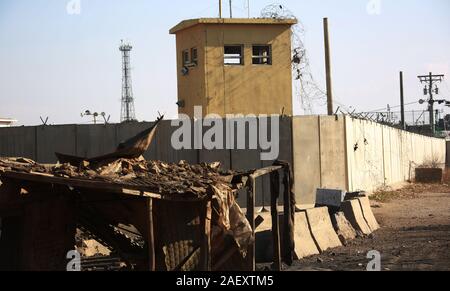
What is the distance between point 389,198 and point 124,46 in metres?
42.8

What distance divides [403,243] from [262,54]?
1559 centimetres

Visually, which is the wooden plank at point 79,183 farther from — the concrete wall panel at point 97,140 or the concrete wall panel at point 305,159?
the concrete wall panel at point 97,140

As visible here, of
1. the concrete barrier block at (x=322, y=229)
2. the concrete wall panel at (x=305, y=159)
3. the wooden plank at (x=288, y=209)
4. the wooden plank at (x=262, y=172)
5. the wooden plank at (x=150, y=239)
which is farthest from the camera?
the concrete wall panel at (x=305, y=159)

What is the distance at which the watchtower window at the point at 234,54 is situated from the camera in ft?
88.3

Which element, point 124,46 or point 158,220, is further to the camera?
point 124,46

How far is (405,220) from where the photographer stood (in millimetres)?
16969

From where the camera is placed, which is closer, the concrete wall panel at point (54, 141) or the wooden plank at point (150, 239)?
the wooden plank at point (150, 239)

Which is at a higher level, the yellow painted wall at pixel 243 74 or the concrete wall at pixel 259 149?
the yellow painted wall at pixel 243 74

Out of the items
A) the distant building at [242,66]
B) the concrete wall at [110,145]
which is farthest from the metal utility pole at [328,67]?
the concrete wall at [110,145]

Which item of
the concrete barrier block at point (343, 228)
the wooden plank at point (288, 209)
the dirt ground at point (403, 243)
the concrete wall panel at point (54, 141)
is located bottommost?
the dirt ground at point (403, 243)

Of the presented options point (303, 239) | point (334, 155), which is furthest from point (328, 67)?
point (303, 239)

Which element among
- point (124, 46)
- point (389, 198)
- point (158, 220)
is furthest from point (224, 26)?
point (124, 46)

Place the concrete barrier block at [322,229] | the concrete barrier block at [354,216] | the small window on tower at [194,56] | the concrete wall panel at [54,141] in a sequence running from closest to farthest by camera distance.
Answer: the concrete barrier block at [322,229], the concrete barrier block at [354,216], the concrete wall panel at [54,141], the small window on tower at [194,56]

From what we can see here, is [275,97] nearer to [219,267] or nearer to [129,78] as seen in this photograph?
A: [219,267]
